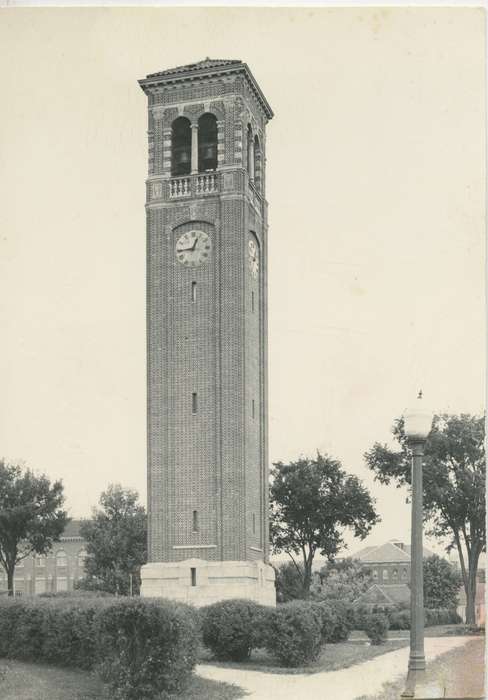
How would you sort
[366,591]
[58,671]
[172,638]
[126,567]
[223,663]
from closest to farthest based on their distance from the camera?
1. [172,638]
2. [58,671]
3. [223,663]
4. [126,567]
5. [366,591]

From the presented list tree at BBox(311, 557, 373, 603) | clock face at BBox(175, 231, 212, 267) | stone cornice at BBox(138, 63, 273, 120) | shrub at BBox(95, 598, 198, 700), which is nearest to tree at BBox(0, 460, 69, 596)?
clock face at BBox(175, 231, 212, 267)

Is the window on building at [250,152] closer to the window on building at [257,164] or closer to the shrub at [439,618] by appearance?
the window on building at [257,164]

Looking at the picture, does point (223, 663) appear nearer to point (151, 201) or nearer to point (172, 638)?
point (172, 638)

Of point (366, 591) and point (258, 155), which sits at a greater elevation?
point (258, 155)

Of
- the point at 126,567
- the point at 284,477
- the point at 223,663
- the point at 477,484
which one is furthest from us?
the point at 126,567

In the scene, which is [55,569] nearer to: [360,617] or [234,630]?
[360,617]

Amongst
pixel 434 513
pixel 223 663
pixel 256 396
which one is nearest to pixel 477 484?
pixel 434 513
